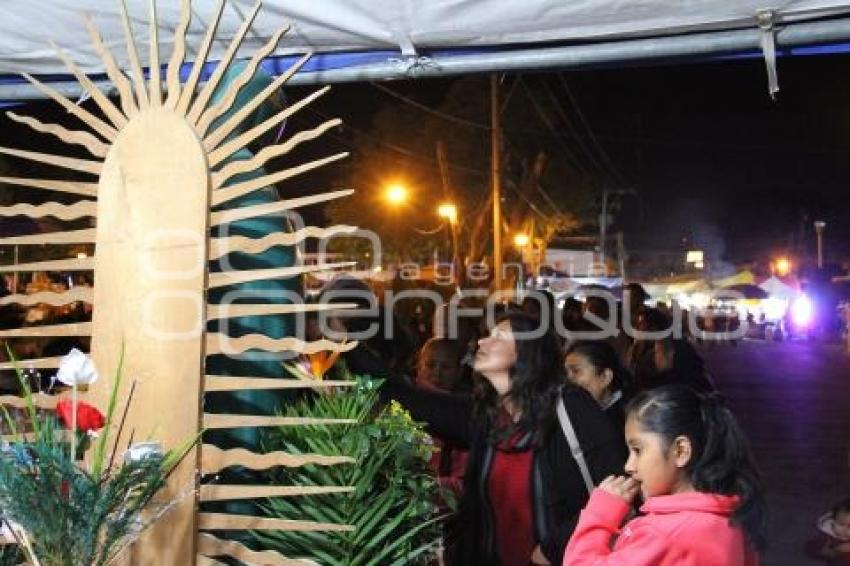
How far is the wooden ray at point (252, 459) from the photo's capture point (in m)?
2.00

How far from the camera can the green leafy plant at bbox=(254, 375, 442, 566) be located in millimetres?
2070

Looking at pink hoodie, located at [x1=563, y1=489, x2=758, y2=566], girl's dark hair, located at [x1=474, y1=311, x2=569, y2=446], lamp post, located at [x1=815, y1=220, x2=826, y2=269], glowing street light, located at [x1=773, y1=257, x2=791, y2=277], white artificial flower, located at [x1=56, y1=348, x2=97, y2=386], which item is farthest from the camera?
glowing street light, located at [x1=773, y1=257, x2=791, y2=277]

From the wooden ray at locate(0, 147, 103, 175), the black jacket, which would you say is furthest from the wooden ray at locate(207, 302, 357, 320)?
the black jacket

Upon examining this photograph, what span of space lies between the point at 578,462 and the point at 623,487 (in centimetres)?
66

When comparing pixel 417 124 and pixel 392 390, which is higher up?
pixel 417 124

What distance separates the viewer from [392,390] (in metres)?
3.52

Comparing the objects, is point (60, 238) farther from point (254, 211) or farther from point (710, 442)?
point (710, 442)

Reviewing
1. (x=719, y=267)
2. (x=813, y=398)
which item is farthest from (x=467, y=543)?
(x=719, y=267)

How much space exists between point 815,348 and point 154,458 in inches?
1474

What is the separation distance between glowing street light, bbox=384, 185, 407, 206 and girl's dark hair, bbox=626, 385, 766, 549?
19.2 metres

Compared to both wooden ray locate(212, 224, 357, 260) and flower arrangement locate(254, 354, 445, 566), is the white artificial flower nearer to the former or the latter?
wooden ray locate(212, 224, 357, 260)

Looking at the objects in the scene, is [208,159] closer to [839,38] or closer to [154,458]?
[154,458]

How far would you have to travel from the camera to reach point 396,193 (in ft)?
70.9

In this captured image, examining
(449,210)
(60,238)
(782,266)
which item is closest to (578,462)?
(60,238)
